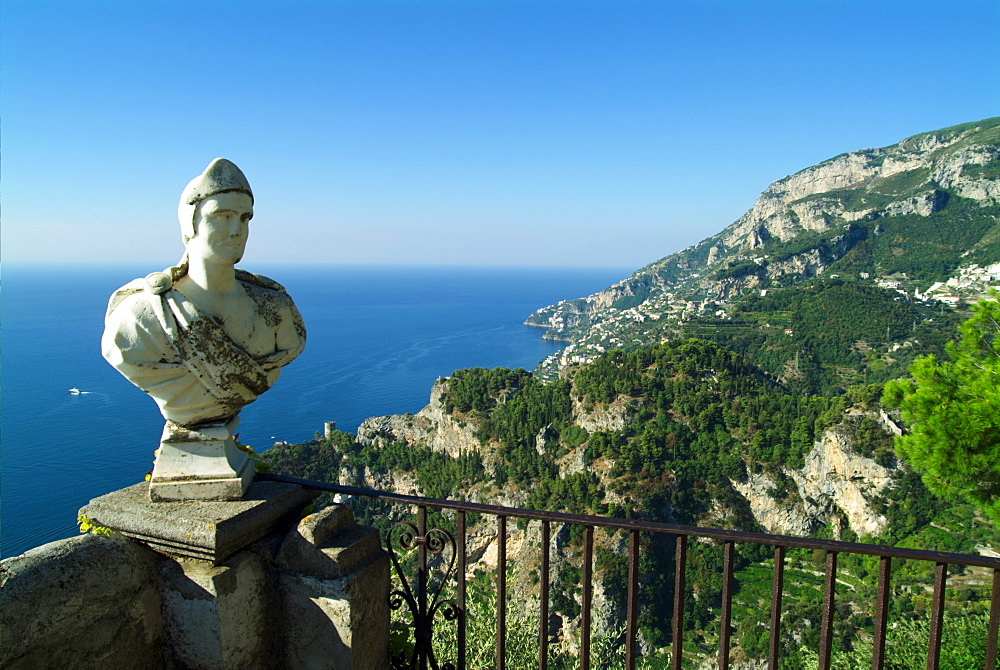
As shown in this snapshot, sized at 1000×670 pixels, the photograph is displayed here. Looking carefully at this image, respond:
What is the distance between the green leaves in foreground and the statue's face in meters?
6.20

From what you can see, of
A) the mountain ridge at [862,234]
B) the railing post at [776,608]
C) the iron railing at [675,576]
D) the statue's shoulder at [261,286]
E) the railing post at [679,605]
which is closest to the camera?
the iron railing at [675,576]

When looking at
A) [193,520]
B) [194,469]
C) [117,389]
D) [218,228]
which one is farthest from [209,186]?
[117,389]

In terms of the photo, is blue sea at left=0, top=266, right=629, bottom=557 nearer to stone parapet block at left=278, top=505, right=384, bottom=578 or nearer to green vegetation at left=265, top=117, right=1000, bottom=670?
green vegetation at left=265, top=117, right=1000, bottom=670

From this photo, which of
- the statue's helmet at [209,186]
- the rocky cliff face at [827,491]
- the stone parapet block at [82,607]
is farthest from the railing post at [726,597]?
the rocky cliff face at [827,491]

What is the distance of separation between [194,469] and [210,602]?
1.61ft

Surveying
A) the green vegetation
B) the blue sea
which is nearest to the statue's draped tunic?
the green vegetation

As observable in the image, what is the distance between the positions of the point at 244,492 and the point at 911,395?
6638 mm

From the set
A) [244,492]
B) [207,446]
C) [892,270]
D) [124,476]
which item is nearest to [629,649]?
[244,492]

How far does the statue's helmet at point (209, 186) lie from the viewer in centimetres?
215

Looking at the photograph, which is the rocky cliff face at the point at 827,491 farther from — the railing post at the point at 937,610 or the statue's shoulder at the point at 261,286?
the statue's shoulder at the point at 261,286

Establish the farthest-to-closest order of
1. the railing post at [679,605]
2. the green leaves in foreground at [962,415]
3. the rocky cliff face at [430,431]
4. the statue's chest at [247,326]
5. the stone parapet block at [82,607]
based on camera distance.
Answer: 1. the rocky cliff face at [430,431]
2. the green leaves in foreground at [962,415]
3. the statue's chest at [247,326]
4. the railing post at [679,605]
5. the stone parapet block at [82,607]

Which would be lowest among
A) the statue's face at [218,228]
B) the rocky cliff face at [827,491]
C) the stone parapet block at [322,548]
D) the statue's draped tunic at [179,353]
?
the rocky cliff face at [827,491]

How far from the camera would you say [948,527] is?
112 feet

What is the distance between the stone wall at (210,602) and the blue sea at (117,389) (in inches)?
1320
